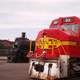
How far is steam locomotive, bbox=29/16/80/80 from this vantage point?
13.2 metres

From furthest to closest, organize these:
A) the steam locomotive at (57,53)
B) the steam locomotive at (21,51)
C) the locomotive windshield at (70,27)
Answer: the steam locomotive at (21,51) → the locomotive windshield at (70,27) → the steam locomotive at (57,53)

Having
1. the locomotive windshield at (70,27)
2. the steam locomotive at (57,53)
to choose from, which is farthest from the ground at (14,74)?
the locomotive windshield at (70,27)

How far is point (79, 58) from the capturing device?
14227 millimetres

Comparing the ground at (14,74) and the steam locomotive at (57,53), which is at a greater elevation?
the steam locomotive at (57,53)

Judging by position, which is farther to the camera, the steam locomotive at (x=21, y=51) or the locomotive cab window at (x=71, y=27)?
the steam locomotive at (x=21, y=51)

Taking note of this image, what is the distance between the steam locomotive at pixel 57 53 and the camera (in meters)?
13.2

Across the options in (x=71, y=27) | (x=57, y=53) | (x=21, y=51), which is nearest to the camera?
(x=57, y=53)

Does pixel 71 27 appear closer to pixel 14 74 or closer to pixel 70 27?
pixel 70 27

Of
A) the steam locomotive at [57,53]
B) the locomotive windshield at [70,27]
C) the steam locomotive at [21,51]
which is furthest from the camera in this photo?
the steam locomotive at [21,51]

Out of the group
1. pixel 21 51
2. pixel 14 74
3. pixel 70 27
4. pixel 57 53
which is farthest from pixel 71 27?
pixel 21 51

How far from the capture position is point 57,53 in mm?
13961

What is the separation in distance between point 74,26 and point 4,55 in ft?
69.4

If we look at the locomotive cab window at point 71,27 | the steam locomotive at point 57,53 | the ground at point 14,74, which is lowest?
the ground at point 14,74

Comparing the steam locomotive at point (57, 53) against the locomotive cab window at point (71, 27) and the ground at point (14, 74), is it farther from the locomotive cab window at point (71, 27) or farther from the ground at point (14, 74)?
the ground at point (14, 74)
